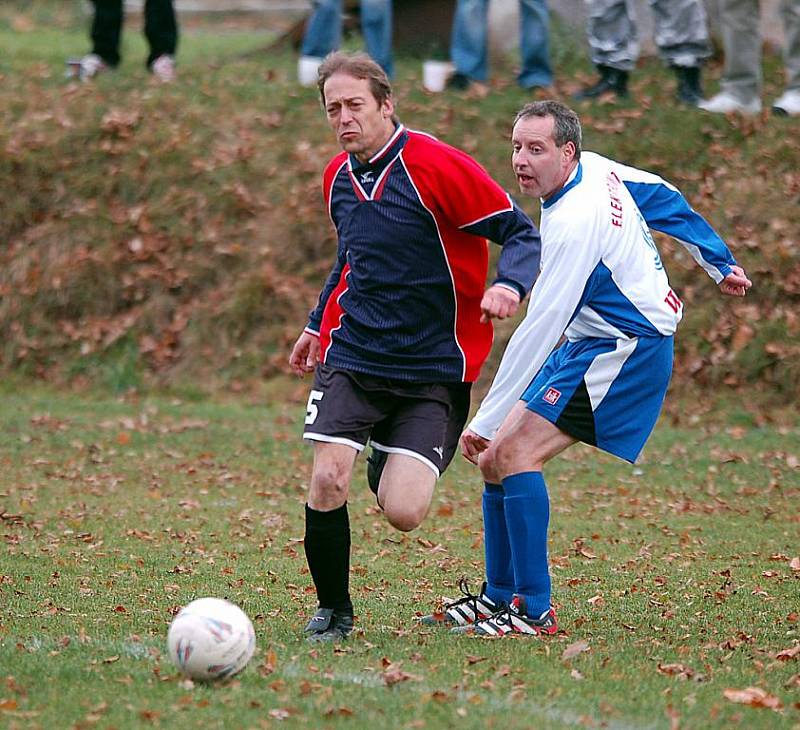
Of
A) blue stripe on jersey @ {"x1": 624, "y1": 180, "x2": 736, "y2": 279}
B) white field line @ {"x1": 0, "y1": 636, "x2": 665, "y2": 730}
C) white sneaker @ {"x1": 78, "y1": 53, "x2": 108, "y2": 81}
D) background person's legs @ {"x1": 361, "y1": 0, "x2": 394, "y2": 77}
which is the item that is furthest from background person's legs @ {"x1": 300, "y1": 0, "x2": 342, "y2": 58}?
white field line @ {"x1": 0, "y1": 636, "x2": 665, "y2": 730}

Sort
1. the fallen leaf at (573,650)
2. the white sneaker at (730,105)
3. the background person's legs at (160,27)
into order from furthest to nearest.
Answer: the background person's legs at (160,27), the white sneaker at (730,105), the fallen leaf at (573,650)

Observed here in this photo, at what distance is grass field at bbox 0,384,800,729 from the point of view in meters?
4.61

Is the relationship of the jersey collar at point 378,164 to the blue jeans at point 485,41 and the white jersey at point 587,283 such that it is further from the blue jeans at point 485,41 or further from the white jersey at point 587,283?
the blue jeans at point 485,41

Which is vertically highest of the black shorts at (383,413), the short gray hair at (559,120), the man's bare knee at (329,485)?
the short gray hair at (559,120)

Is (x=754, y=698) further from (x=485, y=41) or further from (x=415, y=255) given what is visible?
(x=485, y=41)

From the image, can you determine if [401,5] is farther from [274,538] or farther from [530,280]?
[530,280]

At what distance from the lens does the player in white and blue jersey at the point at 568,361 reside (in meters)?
5.72

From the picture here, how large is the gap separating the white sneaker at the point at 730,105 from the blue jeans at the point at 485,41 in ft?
6.34

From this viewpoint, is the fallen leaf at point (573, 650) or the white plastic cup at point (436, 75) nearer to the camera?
the fallen leaf at point (573, 650)

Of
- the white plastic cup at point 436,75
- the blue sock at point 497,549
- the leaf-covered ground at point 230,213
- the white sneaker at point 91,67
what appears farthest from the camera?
the white sneaker at point 91,67

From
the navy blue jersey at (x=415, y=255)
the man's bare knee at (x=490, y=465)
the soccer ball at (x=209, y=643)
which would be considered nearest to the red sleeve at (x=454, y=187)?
the navy blue jersey at (x=415, y=255)

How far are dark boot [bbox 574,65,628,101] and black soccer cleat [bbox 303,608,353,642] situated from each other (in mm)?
10276

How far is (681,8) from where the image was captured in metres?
14.2

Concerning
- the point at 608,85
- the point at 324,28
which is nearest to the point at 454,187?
the point at 608,85
